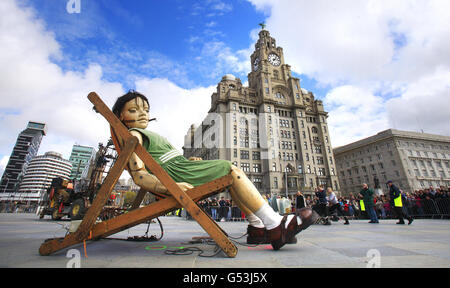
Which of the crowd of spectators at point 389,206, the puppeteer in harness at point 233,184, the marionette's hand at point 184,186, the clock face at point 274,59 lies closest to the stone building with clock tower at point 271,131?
the clock face at point 274,59

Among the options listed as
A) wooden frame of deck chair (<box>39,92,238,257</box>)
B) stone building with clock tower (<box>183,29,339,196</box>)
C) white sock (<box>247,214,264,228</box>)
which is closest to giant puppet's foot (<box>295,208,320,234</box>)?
white sock (<box>247,214,264,228</box>)

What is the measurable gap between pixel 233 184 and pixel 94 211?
1414 mm

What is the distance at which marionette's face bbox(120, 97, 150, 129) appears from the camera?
2654mm

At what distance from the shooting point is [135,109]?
8.84 ft

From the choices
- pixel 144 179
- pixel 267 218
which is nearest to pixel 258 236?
pixel 267 218

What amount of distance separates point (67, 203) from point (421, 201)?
20.5 meters

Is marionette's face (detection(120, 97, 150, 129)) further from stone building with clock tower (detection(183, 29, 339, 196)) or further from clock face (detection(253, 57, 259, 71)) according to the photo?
clock face (detection(253, 57, 259, 71))

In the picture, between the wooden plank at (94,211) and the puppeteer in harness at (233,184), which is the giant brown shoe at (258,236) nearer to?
the puppeteer in harness at (233,184)

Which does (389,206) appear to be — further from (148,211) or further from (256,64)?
(256,64)

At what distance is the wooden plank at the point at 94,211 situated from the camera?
6.12ft

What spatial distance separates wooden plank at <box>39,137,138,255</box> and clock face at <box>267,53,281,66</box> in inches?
2429

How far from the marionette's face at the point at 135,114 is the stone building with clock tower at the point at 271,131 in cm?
3961
